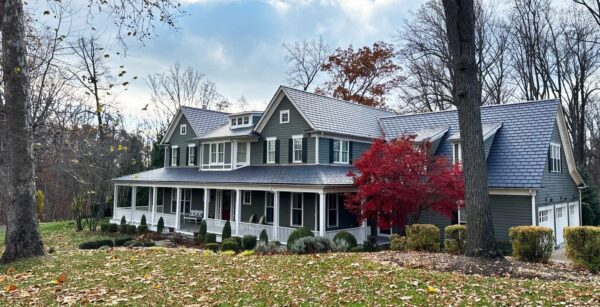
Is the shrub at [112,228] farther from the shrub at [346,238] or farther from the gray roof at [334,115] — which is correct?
the shrub at [346,238]

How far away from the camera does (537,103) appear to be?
1911 centimetres

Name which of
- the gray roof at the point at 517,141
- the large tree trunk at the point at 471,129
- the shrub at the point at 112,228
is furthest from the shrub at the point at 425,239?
the shrub at the point at 112,228

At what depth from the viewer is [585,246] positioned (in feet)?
32.0

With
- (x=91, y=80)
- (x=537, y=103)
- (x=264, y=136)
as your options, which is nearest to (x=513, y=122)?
(x=537, y=103)

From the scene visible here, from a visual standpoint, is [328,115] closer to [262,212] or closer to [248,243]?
[262,212]

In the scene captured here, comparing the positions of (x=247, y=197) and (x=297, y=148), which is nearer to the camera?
(x=297, y=148)

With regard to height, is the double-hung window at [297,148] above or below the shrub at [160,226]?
above

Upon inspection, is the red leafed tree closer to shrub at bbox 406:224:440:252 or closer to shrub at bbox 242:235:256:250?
shrub at bbox 406:224:440:252

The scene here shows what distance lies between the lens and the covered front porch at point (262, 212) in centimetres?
1792

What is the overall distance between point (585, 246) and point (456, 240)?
2.97 m

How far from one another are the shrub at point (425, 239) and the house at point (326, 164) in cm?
506

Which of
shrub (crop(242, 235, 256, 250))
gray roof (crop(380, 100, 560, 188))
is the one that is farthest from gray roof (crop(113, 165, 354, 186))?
gray roof (crop(380, 100, 560, 188))

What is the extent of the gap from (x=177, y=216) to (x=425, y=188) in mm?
14065

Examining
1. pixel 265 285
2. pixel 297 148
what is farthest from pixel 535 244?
pixel 297 148
